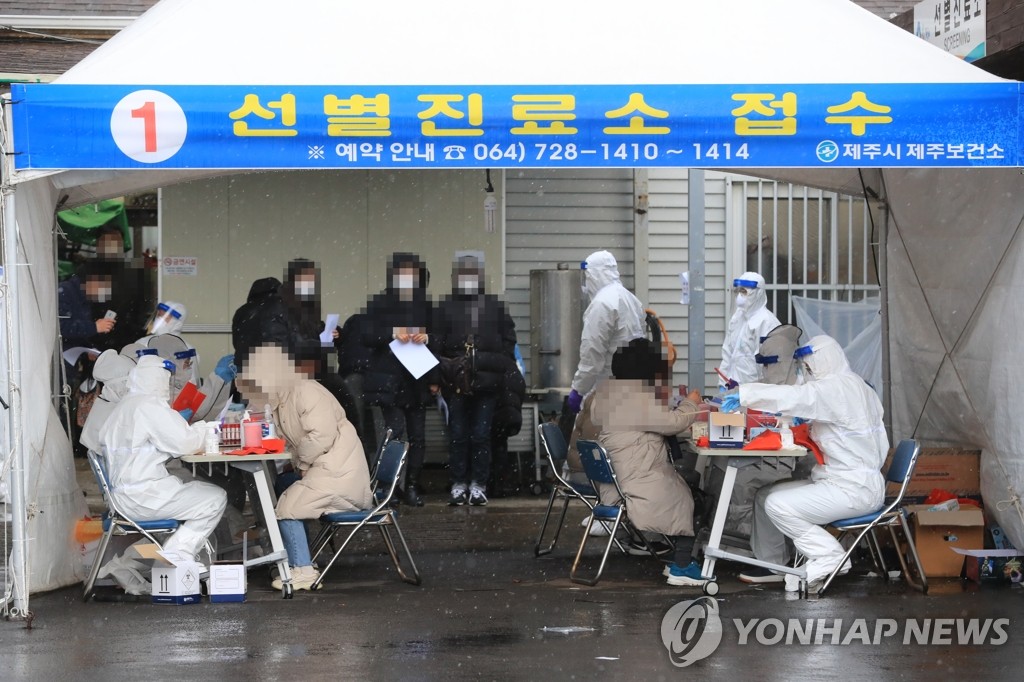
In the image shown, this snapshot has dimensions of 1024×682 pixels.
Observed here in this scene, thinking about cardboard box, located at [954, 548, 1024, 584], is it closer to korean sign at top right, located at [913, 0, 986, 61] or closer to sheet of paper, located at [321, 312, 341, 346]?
korean sign at top right, located at [913, 0, 986, 61]

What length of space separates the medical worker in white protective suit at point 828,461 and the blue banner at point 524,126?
1.22 m

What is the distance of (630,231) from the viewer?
39.6 ft

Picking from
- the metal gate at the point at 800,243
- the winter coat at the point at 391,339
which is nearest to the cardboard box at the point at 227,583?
the winter coat at the point at 391,339

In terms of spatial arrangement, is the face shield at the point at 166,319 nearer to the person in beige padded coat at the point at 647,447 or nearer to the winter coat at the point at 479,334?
the winter coat at the point at 479,334

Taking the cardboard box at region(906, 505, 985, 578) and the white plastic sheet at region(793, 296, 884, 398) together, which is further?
the white plastic sheet at region(793, 296, 884, 398)

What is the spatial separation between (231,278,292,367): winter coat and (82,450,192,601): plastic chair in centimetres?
181

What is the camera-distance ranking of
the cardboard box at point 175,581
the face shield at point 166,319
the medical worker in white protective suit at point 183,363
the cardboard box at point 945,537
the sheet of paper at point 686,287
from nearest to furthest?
the cardboard box at point 175,581
the cardboard box at point 945,537
the medical worker in white protective suit at point 183,363
the face shield at point 166,319
the sheet of paper at point 686,287

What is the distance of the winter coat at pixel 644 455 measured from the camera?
7230 mm

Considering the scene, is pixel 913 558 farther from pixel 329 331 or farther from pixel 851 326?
pixel 329 331

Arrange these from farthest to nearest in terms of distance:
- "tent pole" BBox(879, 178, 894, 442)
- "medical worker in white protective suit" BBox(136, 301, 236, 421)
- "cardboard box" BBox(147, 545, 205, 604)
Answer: "tent pole" BBox(879, 178, 894, 442), "medical worker in white protective suit" BBox(136, 301, 236, 421), "cardboard box" BBox(147, 545, 205, 604)

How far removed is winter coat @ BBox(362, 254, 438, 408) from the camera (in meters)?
9.55

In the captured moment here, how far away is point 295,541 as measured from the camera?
7129mm

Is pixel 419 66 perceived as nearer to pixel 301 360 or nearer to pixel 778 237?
pixel 301 360

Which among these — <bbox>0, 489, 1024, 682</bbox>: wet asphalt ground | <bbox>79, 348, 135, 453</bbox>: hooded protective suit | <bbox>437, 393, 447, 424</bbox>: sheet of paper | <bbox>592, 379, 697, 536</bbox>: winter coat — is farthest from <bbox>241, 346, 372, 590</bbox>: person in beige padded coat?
<bbox>437, 393, 447, 424</bbox>: sheet of paper
